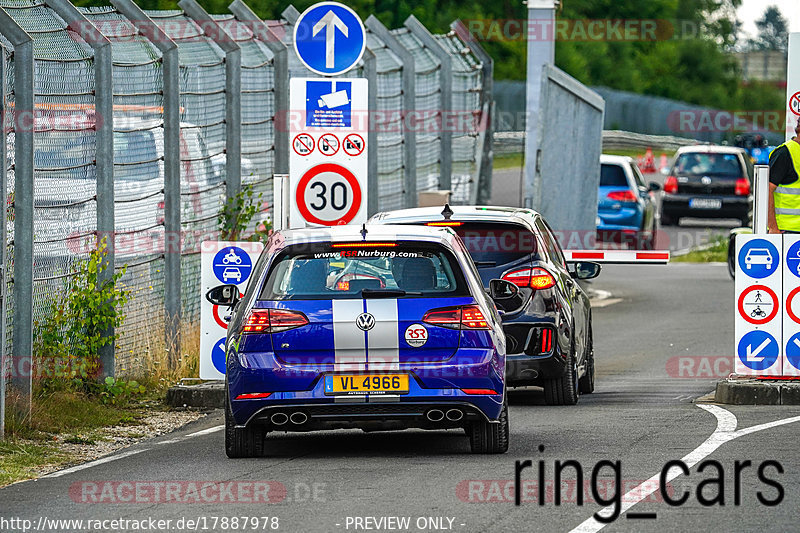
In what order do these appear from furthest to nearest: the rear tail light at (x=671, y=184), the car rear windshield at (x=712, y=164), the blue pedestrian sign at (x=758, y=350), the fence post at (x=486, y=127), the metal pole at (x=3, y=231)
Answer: the rear tail light at (x=671, y=184), the car rear windshield at (x=712, y=164), the fence post at (x=486, y=127), the blue pedestrian sign at (x=758, y=350), the metal pole at (x=3, y=231)

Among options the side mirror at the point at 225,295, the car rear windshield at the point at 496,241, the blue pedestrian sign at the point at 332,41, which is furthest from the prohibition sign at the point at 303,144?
the side mirror at the point at 225,295

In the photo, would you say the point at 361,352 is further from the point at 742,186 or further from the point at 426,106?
the point at 742,186

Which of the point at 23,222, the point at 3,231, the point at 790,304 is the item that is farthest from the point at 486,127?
the point at 3,231

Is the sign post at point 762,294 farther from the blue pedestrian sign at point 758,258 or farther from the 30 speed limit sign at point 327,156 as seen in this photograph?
the 30 speed limit sign at point 327,156

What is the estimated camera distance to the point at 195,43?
17.8 metres

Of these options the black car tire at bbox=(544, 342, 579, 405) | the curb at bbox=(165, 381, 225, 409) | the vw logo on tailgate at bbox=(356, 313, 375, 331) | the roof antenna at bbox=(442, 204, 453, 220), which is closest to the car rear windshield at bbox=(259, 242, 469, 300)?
the vw logo on tailgate at bbox=(356, 313, 375, 331)

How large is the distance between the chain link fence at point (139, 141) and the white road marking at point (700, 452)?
462 cm

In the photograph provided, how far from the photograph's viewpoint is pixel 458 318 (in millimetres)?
10859

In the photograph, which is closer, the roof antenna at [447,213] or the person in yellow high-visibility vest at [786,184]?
the roof antenna at [447,213]

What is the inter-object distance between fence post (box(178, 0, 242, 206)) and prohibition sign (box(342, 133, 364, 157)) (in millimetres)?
2110

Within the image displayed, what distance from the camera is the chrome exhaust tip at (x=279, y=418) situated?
35.6ft

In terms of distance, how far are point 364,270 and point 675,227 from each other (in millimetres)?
31185

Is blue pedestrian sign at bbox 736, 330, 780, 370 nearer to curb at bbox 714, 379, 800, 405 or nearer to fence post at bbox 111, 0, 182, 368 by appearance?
curb at bbox 714, 379, 800, 405

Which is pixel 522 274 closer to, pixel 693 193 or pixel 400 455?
pixel 400 455
